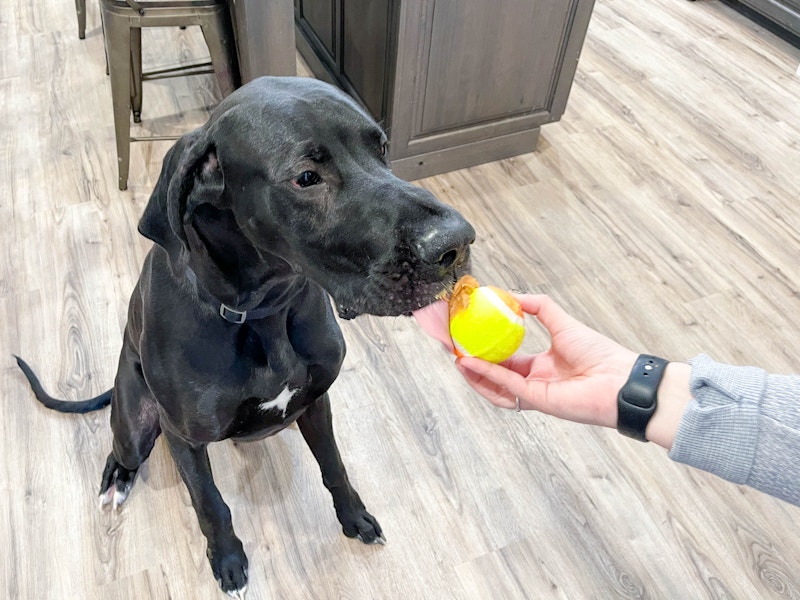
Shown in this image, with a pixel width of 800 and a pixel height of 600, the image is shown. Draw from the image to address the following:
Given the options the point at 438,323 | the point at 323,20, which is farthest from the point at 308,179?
the point at 323,20

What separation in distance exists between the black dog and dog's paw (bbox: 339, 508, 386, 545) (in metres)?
0.35

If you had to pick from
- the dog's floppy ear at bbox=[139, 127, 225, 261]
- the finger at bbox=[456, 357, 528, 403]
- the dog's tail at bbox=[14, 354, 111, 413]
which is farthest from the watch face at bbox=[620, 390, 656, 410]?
the dog's tail at bbox=[14, 354, 111, 413]

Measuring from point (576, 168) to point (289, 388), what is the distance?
193 centimetres

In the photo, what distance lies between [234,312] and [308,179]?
0.98 feet

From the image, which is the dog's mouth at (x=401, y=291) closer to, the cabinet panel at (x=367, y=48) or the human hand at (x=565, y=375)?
the human hand at (x=565, y=375)

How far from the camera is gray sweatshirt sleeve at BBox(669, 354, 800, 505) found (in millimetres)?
1056

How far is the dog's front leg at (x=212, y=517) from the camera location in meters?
1.40

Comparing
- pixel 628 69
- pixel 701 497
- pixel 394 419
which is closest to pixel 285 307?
pixel 394 419

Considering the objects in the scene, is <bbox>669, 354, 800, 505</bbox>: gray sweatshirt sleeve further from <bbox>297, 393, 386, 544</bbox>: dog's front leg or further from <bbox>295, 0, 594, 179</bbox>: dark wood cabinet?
<bbox>295, 0, 594, 179</bbox>: dark wood cabinet

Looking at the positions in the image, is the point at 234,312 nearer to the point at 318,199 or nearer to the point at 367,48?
the point at 318,199

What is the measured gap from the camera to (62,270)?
7.50 ft

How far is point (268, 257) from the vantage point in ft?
3.66

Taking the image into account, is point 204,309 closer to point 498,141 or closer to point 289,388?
point 289,388

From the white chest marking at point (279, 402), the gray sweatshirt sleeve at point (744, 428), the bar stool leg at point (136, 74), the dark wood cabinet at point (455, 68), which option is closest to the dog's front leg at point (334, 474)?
the white chest marking at point (279, 402)
